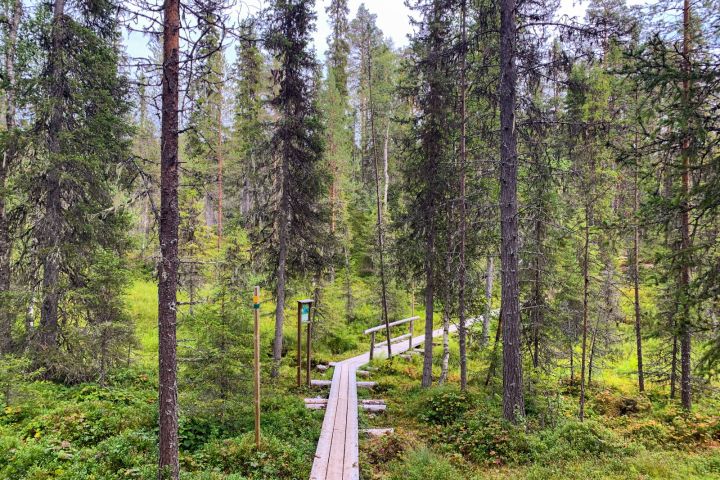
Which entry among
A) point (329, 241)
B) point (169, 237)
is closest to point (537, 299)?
point (329, 241)

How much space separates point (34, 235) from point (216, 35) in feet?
27.7

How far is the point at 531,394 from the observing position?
10.9 metres

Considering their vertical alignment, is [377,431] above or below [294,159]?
below

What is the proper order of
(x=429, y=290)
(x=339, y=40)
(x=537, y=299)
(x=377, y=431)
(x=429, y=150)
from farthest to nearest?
(x=339, y=40), (x=429, y=290), (x=429, y=150), (x=537, y=299), (x=377, y=431)

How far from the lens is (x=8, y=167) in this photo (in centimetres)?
1045

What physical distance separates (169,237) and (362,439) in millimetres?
6664

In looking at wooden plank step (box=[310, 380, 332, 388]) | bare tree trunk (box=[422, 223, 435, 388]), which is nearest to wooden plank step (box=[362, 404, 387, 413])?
wooden plank step (box=[310, 380, 332, 388])

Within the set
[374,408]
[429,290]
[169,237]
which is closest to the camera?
[169,237]

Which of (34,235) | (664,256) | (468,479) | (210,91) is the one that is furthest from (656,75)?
(34,235)

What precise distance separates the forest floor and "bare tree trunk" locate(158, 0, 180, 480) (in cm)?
84

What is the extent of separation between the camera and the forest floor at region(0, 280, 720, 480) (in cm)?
662

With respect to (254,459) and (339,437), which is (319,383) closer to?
(339,437)

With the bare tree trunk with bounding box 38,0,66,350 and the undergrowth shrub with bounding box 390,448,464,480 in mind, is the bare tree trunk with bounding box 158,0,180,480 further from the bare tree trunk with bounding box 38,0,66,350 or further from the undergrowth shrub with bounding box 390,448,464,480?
the bare tree trunk with bounding box 38,0,66,350

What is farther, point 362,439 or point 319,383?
point 319,383
